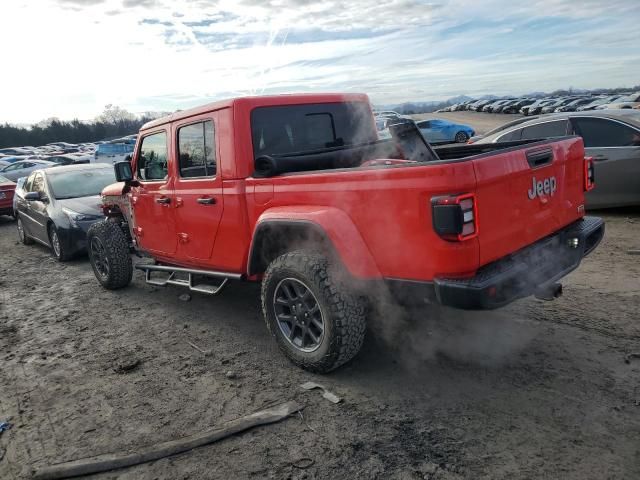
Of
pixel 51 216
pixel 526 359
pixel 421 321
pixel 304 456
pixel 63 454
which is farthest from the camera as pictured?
pixel 51 216

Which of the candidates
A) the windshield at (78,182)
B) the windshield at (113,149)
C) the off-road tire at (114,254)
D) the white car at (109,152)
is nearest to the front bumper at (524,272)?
the off-road tire at (114,254)

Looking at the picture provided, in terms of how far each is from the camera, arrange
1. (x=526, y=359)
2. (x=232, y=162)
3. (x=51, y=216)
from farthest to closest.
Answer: (x=51, y=216)
(x=232, y=162)
(x=526, y=359)

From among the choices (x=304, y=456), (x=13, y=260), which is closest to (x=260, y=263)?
(x=304, y=456)

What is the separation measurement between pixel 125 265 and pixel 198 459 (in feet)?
12.3

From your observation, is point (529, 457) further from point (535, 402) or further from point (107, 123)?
point (107, 123)

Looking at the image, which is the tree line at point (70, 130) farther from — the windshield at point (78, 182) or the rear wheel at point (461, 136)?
the windshield at point (78, 182)

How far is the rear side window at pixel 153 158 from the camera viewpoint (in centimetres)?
493

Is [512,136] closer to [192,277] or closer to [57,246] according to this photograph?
[192,277]

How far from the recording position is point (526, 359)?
3.54 m

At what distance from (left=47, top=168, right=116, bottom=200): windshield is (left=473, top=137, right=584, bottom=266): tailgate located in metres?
7.21

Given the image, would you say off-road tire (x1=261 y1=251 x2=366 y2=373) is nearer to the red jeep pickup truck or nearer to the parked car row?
the red jeep pickup truck

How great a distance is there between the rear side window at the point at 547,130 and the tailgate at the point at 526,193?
410cm

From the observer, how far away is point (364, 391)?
3.31 metres

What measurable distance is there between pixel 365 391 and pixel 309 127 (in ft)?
7.53
